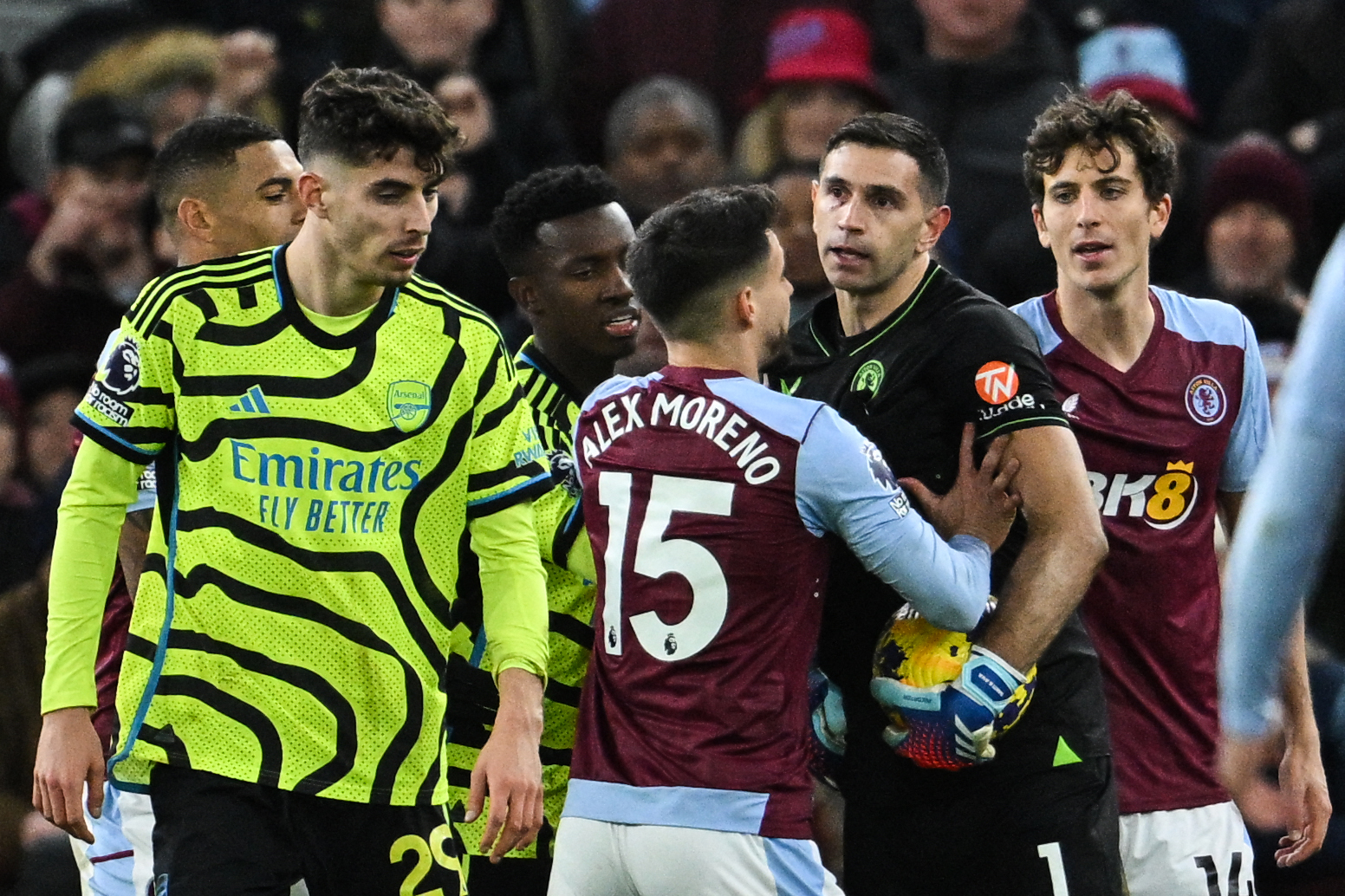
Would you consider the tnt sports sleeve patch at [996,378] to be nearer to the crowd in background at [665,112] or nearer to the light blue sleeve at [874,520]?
the light blue sleeve at [874,520]

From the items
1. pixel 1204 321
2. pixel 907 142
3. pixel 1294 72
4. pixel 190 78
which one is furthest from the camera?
pixel 1294 72

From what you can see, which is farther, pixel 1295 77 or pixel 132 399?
pixel 1295 77

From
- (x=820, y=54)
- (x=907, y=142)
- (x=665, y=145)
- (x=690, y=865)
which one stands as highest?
(x=820, y=54)

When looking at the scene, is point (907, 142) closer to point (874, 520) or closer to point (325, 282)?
point (874, 520)

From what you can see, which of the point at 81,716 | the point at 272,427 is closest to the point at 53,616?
the point at 81,716

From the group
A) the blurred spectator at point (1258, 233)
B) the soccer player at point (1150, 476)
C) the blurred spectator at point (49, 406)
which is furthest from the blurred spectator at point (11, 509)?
the blurred spectator at point (1258, 233)

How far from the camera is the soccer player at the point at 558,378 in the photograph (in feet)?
17.8

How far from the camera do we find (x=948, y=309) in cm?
492

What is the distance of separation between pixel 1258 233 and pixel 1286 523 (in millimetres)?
6115

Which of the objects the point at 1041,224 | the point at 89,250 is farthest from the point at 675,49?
the point at 1041,224

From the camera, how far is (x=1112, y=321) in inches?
213

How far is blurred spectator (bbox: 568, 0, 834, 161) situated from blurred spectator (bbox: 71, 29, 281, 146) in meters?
1.53

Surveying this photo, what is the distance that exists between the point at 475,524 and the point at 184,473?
648 mm

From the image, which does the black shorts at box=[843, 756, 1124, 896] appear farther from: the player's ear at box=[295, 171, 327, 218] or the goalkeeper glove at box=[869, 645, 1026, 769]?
the player's ear at box=[295, 171, 327, 218]
